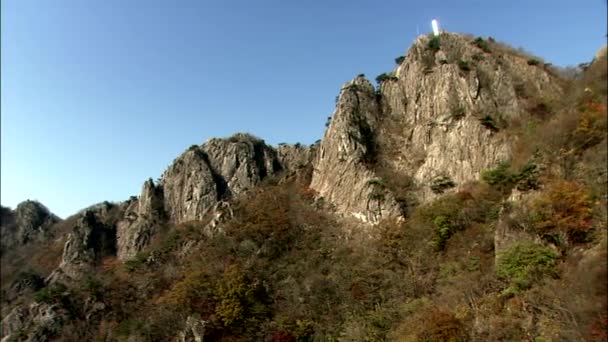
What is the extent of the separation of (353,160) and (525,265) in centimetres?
2780

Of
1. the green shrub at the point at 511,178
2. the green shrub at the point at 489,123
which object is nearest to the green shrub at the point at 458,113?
the green shrub at the point at 489,123

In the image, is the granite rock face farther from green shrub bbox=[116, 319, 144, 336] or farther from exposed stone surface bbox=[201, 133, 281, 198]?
exposed stone surface bbox=[201, 133, 281, 198]

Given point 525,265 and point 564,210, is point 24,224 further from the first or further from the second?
point 564,210

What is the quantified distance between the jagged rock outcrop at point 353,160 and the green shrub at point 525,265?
19.0 metres

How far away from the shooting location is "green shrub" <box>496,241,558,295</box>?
2386 cm

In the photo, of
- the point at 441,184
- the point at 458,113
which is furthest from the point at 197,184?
the point at 458,113

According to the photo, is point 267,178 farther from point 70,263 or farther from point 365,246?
point 70,263

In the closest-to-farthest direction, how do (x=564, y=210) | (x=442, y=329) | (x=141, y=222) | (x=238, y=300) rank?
(x=564, y=210) < (x=442, y=329) < (x=238, y=300) < (x=141, y=222)

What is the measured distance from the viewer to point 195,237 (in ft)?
188

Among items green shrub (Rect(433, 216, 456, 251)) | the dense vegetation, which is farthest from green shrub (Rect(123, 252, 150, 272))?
green shrub (Rect(433, 216, 456, 251))

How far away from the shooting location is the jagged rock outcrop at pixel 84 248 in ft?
216

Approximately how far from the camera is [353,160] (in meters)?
51.3

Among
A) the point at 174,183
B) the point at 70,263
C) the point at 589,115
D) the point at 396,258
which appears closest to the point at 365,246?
the point at 396,258

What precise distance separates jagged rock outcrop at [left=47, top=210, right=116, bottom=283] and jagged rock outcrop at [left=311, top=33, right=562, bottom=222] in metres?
37.0
